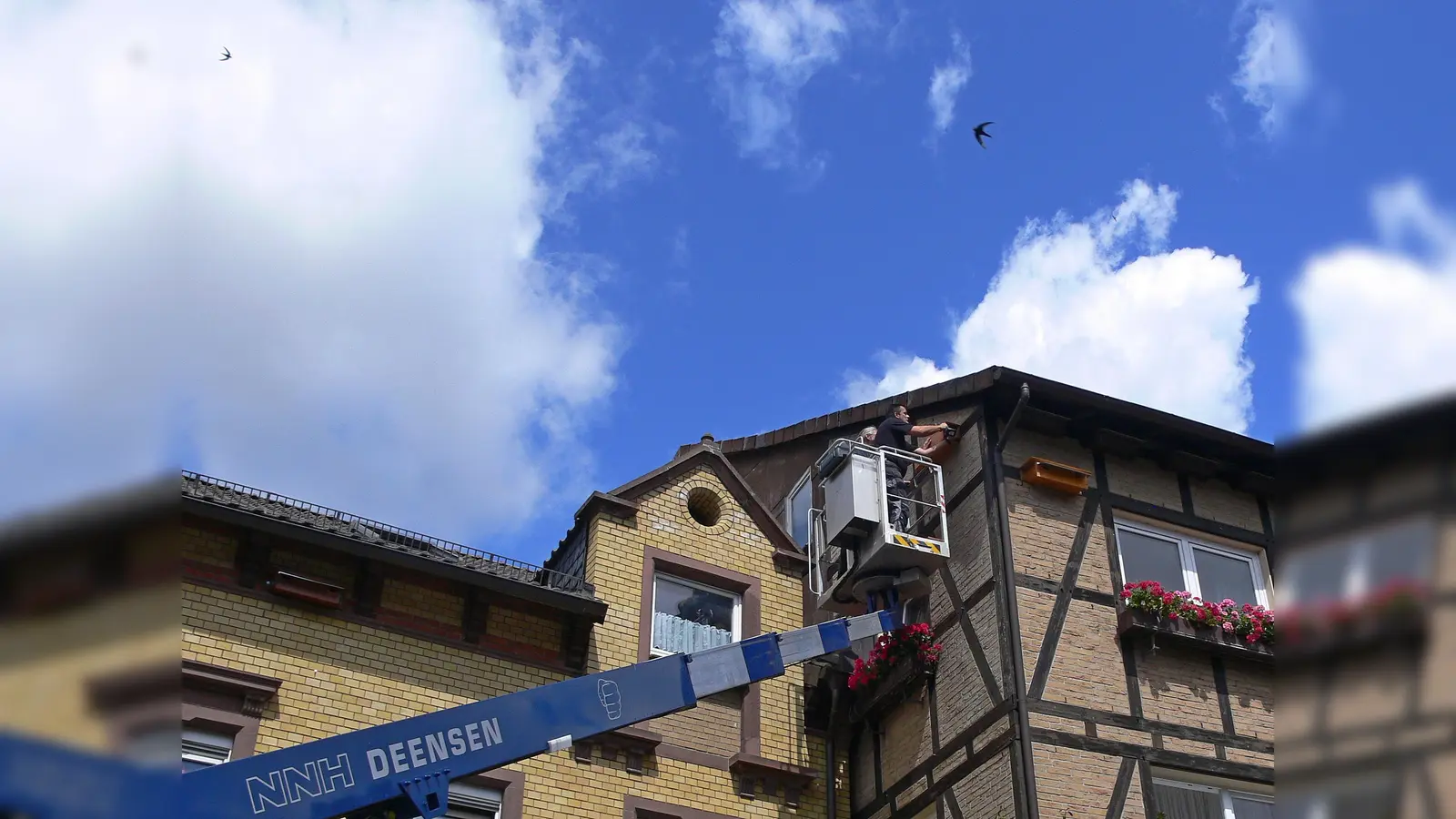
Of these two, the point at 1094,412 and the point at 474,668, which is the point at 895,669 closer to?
the point at 1094,412

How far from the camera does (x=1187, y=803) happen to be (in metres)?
13.4

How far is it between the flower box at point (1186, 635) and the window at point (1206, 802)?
1464 millimetres

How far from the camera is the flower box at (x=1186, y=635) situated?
45.7 feet

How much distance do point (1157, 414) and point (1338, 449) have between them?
1129cm

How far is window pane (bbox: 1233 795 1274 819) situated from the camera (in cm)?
1352

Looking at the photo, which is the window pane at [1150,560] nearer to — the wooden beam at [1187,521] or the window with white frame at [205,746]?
the wooden beam at [1187,521]

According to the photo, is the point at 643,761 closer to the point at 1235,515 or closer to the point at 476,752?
the point at 476,752

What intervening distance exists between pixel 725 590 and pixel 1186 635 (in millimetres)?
5539

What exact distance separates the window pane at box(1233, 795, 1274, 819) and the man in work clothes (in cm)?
447

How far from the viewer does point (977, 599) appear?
47.0 feet

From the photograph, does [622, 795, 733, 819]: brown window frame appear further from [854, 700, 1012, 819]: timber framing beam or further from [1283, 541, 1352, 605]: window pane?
[1283, 541, 1352, 605]: window pane

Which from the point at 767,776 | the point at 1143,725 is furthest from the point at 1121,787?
the point at 767,776

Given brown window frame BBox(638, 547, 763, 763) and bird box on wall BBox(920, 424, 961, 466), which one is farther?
bird box on wall BBox(920, 424, 961, 466)

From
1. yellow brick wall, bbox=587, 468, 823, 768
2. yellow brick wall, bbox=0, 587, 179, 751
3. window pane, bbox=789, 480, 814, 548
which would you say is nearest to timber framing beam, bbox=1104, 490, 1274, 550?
yellow brick wall, bbox=587, 468, 823, 768
